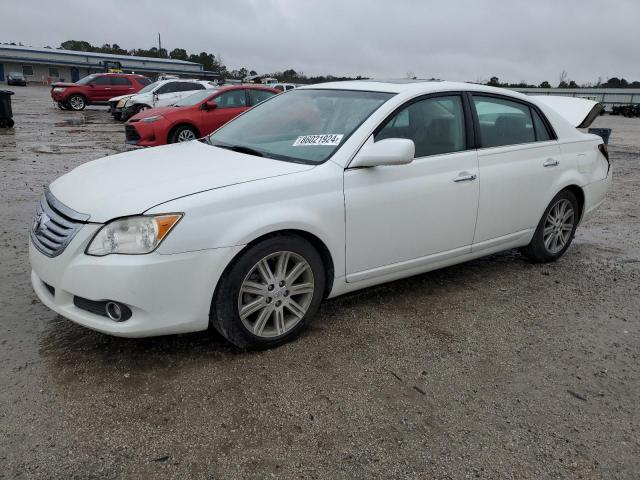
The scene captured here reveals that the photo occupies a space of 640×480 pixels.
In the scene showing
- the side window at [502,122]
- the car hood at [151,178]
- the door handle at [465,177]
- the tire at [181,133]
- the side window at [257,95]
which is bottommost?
the tire at [181,133]

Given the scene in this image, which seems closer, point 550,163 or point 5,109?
point 550,163

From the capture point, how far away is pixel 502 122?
4.30 metres

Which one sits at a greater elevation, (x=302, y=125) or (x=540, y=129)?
(x=302, y=125)

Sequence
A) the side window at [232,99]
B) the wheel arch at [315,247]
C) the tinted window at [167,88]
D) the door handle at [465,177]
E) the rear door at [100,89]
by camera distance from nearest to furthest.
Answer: the wheel arch at [315,247] → the door handle at [465,177] → the side window at [232,99] → the tinted window at [167,88] → the rear door at [100,89]

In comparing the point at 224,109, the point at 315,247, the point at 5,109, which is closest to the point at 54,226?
the point at 315,247

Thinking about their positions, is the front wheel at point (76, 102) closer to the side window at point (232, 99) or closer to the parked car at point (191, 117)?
the parked car at point (191, 117)

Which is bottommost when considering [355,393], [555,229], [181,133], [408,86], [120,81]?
[355,393]

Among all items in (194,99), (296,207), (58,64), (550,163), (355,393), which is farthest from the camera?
(58,64)

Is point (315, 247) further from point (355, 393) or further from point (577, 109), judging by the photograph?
point (577, 109)

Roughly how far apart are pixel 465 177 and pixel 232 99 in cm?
871

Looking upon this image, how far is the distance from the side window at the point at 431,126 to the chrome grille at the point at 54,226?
1.91 metres

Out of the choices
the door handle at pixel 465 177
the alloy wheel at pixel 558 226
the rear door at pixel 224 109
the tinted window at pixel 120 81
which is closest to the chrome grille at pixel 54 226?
the door handle at pixel 465 177

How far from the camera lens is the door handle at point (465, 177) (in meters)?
3.81

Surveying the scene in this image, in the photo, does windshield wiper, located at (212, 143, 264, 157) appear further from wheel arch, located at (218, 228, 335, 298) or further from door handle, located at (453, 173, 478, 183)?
door handle, located at (453, 173, 478, 183)
